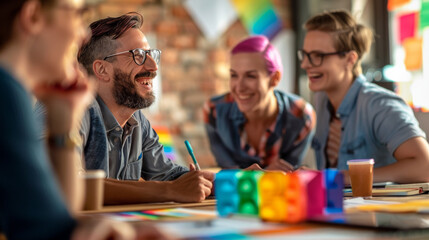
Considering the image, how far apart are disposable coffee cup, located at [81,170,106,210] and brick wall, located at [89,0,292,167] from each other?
3.32 m

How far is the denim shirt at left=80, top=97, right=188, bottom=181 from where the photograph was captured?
188 centimetres

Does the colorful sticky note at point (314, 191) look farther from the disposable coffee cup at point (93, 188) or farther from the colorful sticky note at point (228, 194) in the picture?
the disposable coffee cup at point (93, 188)

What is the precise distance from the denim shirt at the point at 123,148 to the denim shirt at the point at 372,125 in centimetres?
96

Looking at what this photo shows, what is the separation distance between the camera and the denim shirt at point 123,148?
188 centimetres

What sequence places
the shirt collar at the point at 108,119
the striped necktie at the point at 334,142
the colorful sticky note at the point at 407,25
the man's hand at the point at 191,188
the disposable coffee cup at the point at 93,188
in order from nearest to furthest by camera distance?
the disposable coffee cup at the point at 93,188 → the man's hand at the point at 191,188 → the shirt collar at the point at 108,119 → the striped necktie at the point at 334,142 → the colorful sticky note at the point at 407,25

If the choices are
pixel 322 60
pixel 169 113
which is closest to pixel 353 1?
pixel 169 113

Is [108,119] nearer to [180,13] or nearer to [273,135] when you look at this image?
[273,135]

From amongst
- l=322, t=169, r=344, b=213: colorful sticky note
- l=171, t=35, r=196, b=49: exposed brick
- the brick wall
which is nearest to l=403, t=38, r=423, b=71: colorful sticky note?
the brick wall

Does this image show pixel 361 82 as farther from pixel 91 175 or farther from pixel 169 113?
pixel 169 113

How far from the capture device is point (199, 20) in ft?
16.5

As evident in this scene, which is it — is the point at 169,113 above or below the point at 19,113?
above

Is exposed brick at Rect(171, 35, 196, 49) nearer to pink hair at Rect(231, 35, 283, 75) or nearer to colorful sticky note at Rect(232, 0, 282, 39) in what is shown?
colorful sticky note at Rect(232, 0, 282, 39)

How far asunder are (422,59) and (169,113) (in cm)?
215

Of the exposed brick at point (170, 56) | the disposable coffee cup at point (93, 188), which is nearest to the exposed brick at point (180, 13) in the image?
the exposed brick at point (170, 56)
